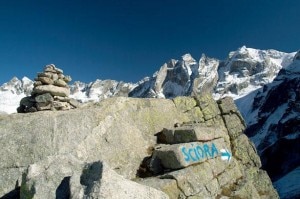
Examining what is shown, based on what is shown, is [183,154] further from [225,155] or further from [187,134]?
[225,155]

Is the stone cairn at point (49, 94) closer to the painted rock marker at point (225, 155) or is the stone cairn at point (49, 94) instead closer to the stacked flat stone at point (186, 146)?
the stacked flat stone at point (186, 146)

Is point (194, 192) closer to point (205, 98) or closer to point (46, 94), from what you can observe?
point (46, 94)

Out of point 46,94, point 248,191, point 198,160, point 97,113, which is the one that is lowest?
point 248,191

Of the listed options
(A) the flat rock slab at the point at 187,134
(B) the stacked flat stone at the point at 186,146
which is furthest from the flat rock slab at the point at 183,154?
(A) the flat rock slab at the point at 187,134

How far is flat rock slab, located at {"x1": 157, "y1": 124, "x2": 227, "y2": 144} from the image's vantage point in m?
23.3

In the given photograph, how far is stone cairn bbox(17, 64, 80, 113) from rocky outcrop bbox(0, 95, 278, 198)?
1350mm

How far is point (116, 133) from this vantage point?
22.3 metres

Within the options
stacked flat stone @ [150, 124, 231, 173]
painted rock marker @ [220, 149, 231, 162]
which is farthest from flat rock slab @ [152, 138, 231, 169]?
painted rock marker @ [220, 149, 231, 162]

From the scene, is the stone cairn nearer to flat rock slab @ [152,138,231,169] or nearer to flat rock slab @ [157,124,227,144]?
flat rock slab @ [157,124,227,144]

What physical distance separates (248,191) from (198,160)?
5.42 m

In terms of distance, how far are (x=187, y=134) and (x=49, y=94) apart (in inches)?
350

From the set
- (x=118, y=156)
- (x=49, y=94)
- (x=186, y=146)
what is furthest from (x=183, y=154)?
(x=49, y=94)

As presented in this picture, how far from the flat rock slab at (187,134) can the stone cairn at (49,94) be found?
6123 mm

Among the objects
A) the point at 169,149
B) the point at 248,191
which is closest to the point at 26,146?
the point at 169,149
